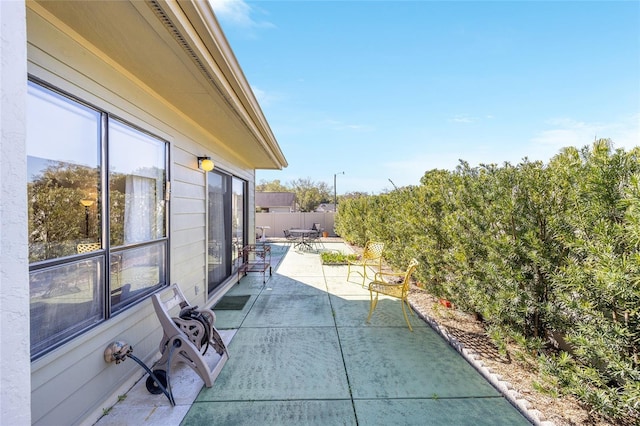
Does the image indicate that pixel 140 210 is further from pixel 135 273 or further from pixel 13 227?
pixel 13 227

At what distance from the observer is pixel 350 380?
260 centimetres

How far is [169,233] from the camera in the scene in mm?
3307

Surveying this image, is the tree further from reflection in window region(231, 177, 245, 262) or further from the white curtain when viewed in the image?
the white curtain

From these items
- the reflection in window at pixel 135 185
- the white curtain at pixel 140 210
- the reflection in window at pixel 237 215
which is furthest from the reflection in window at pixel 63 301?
the reflection in window at pixel 237 215

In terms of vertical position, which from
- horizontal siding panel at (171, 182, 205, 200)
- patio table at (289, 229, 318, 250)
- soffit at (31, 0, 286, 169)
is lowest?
patio table at (289, 229, 318, 250)

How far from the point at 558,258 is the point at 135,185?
12.1 feet

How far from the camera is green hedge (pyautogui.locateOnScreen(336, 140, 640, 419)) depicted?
172 centimetres

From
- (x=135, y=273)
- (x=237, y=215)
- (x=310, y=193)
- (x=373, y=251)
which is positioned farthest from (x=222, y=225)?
(x=310, y=193)

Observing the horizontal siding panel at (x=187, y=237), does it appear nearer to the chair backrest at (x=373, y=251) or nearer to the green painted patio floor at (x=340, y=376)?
the green painted patio floor at (x=340, y=376)

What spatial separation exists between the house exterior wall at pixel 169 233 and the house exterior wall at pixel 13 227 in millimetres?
65

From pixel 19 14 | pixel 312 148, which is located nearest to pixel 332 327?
pixel 19 14

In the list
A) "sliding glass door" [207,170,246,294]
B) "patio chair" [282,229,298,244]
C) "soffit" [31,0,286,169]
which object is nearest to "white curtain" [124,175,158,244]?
"soffit" [31,0,286,169]

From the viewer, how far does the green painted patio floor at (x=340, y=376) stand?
2.16 meters

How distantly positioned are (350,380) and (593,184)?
2.33 metres
